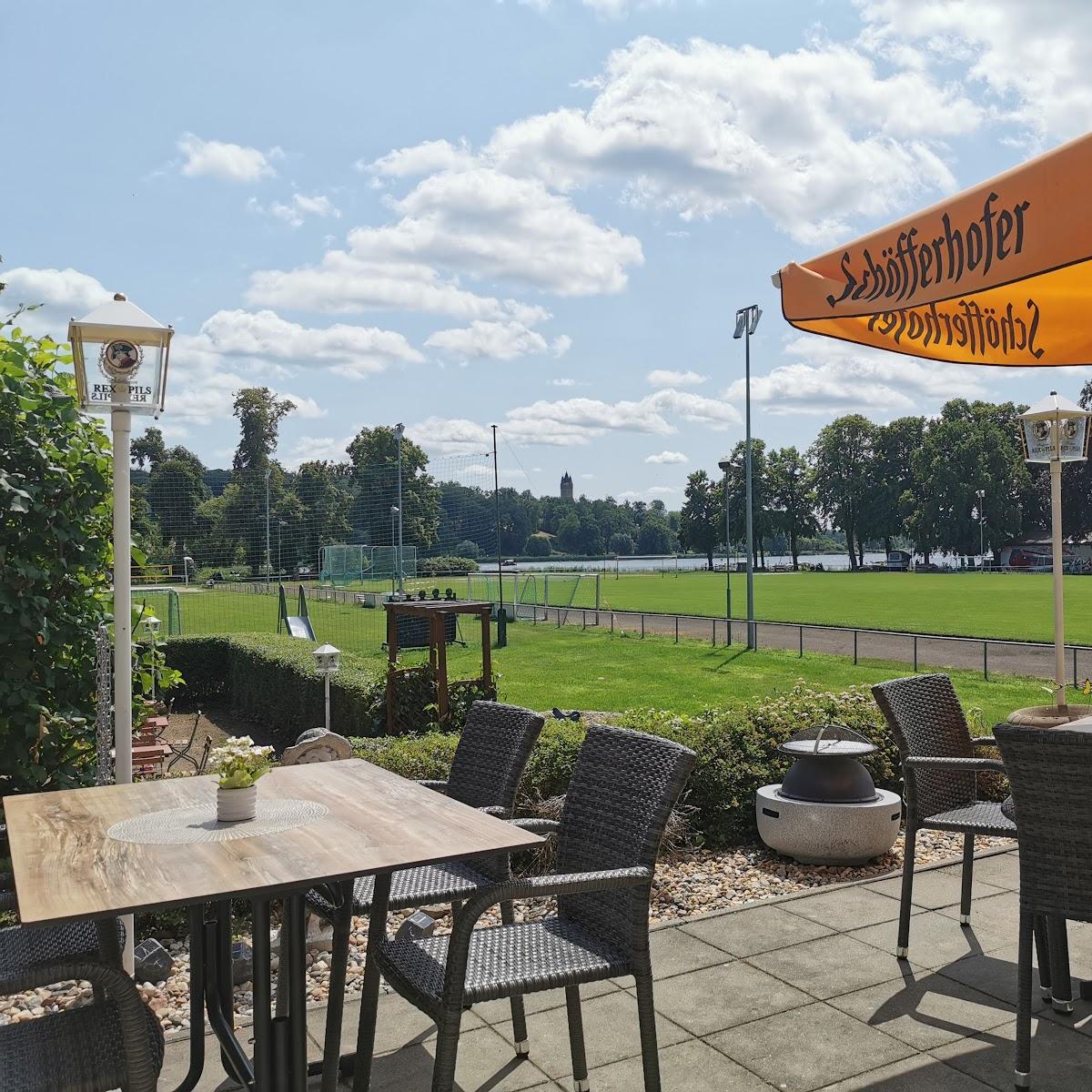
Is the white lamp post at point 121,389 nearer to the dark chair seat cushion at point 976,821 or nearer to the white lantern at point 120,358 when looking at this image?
the white lantern at point 120,358

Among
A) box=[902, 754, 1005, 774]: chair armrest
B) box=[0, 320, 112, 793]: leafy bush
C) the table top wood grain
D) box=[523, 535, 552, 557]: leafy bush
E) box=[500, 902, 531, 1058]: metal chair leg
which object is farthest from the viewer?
box=[523, 535, 552, 557]: leafy bush

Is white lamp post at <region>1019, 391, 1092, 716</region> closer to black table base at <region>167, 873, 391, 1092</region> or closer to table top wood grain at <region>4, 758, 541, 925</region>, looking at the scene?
table top wood grain at <region>4, 758, 541, 925</region>

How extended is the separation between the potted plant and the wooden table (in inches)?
7.7

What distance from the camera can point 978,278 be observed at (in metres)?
2.67

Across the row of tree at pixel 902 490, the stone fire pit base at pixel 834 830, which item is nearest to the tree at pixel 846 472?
the row of tree at pixel 902 490

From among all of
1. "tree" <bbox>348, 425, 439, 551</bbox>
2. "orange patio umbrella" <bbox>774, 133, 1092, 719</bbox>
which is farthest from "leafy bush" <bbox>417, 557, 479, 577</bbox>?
"orange patio umbrella" <bbox>774, 133, 1092, 719</bbox>

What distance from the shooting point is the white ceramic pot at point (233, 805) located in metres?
2.76

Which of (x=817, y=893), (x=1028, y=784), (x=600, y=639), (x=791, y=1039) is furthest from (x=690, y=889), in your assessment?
(x=600, y=639)

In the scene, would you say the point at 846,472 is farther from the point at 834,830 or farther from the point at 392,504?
the point at 834,830

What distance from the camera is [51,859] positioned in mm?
2404

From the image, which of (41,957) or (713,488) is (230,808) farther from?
(713,488)

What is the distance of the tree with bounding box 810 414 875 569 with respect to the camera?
321 ft

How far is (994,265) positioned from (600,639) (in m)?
21.5

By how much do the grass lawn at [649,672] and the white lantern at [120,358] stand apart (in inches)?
301
